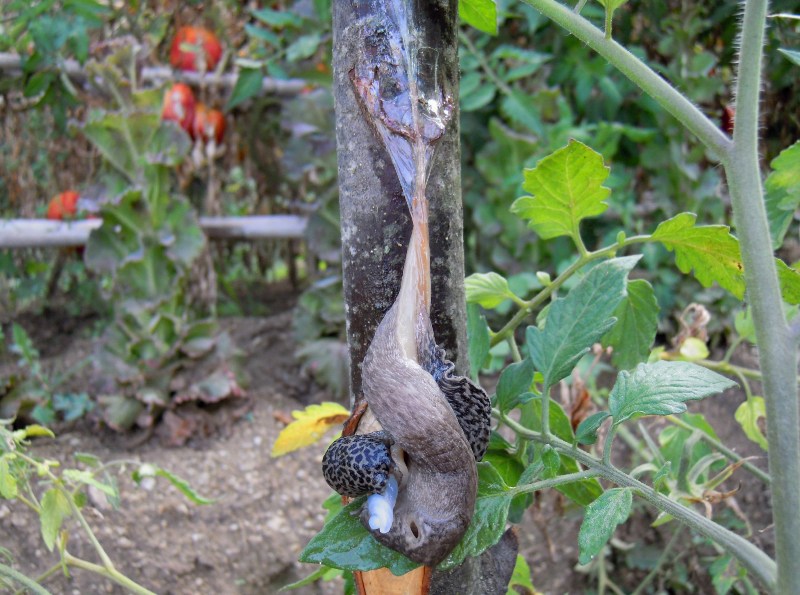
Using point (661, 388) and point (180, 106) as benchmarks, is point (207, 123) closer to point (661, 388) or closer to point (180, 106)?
point (180, 106)

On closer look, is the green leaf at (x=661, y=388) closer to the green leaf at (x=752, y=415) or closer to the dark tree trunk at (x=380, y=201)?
the dark tree trunk at (x=380, y=201)

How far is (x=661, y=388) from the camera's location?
554 mm

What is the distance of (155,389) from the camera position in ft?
5.13

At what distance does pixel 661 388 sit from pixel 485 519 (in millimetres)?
168

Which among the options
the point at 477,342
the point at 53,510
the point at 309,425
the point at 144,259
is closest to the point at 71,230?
the point at 144,259

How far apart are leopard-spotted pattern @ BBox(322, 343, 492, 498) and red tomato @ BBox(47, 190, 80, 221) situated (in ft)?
4.98

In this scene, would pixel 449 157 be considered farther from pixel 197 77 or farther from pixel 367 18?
pixel 197 77

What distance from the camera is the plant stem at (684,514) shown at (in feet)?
1.83

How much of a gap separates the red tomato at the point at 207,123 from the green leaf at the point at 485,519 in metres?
1.53

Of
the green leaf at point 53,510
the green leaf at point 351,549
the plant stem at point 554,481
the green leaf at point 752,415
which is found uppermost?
the plant stem at point 554,481

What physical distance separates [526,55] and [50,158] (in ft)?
4.18

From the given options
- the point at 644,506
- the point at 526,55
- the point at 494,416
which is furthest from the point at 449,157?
the point at 526,55

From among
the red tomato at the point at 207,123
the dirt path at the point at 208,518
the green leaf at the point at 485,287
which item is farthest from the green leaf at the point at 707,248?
the red tomato at the point at 207,123

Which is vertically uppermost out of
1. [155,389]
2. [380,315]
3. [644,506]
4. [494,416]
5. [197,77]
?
[197,77]
